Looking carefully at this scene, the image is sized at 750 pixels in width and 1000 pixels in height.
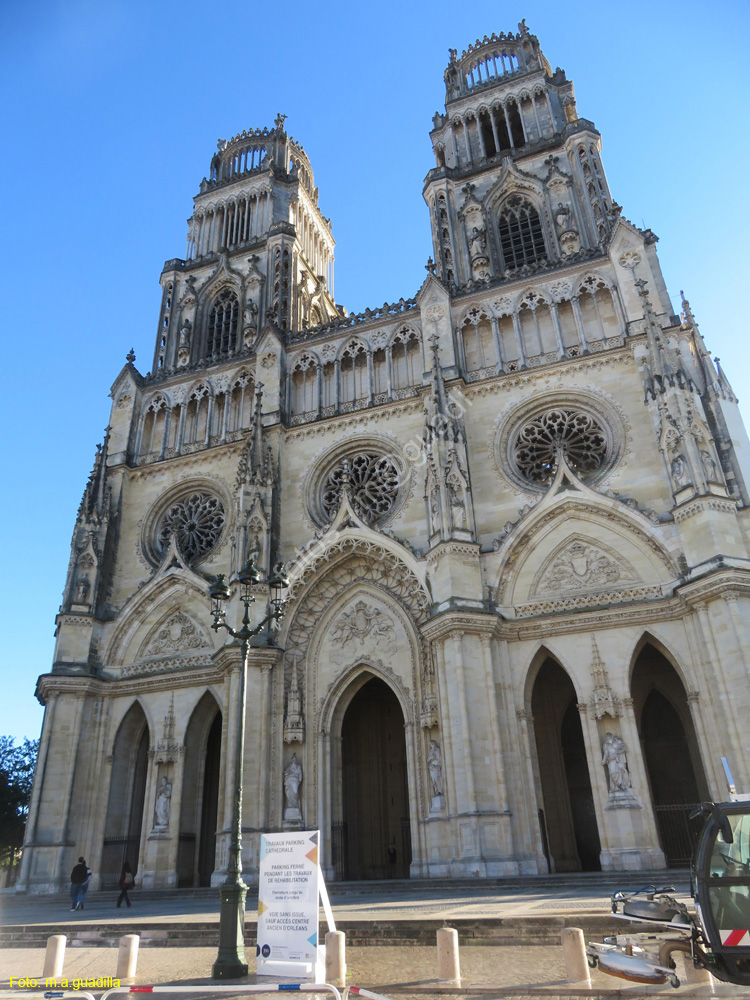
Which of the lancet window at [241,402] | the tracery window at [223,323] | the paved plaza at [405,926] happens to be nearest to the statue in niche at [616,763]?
the paved plaza at [405,926]

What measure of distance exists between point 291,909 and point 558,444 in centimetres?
1776

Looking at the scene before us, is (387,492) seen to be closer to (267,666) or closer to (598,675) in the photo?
(267,666)

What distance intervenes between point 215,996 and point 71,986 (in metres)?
1.79

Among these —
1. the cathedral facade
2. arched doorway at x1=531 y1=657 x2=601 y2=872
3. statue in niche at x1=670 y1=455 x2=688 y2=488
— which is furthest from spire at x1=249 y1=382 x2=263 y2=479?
statue in niche at x1=670 y1=455 x2=688 y2=488

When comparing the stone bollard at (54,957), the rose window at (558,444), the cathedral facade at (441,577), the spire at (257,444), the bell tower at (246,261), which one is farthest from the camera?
the bell tower at (246,261)

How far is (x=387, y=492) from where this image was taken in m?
25.7

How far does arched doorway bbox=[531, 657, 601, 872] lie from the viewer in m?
23.2

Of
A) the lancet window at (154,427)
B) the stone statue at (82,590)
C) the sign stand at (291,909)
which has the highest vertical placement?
the lancet window at (154,427)

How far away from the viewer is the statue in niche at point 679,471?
805 inches

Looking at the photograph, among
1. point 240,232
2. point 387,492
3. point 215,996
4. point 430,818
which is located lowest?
point 215,996

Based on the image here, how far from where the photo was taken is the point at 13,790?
4397 cm

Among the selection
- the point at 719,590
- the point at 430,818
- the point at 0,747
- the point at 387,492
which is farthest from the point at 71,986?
the point at 0,747

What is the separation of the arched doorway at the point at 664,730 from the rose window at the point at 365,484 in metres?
9.76

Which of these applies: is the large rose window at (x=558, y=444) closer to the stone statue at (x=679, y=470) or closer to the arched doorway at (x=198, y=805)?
the stone statue at (x=679, y=470)
